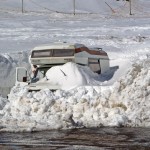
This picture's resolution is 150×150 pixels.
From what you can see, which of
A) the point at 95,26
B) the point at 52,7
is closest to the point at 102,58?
the point at 95,26

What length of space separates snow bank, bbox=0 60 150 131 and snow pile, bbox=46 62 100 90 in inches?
34.8

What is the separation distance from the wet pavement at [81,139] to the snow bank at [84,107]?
403 millimetres

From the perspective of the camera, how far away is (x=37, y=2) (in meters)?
65.3

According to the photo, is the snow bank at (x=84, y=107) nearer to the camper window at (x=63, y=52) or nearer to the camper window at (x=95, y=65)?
the camper window at (x=63, y=52)

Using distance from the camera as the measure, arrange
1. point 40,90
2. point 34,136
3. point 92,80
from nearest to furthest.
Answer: point 34,136, point 40,90, point 92,80

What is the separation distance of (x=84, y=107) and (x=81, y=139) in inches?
83.9

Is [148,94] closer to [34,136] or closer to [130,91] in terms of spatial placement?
[130,91]

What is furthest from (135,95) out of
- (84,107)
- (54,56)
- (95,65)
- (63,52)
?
(95,65)

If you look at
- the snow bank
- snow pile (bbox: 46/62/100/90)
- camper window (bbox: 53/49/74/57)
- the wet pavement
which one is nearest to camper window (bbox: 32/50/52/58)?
camper window (bbox: 53/49/74/57)

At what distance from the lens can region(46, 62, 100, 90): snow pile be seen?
1305 cm

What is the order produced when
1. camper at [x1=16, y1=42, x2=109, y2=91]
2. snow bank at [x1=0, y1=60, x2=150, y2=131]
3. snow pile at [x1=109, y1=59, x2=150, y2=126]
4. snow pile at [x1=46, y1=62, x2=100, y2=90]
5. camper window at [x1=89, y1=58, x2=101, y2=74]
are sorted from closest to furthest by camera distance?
snow bank at [x1=0, y1=60, x2=150, y2=131] < snow pile at [x1=109, y1=59, x2=150, y2=126] < snow pile at [x1=46, y1=62, x2=100, y2=90] < camper at [x1=16, y1=42, x2=109, y2=91] < camper window at [x1=89, y1=58, x2=101, y2=74]

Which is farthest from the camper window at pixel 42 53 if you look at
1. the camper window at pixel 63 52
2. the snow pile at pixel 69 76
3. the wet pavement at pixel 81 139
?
the wet pavement at pixel 81 139

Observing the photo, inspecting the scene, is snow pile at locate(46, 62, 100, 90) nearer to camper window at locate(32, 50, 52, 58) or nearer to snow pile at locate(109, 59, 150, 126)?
camper window at locate(32, 50, 52, 58)

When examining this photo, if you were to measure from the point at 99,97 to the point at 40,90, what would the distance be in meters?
1.78
